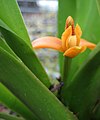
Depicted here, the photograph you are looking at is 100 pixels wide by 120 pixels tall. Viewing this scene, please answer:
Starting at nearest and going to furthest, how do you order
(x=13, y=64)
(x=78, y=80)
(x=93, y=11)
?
(x=13, y=64)
(x=78, y=80)
(x=93, y=11)

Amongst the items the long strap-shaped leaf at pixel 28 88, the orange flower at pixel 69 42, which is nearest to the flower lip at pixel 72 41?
the orange flower at pixel 69 42

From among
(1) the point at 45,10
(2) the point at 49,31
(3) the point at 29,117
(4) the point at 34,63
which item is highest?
(4) the point at 34,63

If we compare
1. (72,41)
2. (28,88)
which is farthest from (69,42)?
(28,88)

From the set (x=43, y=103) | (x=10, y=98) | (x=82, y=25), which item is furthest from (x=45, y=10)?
(x=43, y=103)

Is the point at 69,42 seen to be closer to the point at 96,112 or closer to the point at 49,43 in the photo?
the point at 49,43

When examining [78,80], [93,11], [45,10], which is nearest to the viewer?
[78,80]

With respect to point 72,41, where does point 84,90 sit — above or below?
below

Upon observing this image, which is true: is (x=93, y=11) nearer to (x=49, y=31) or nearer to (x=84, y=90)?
(x=84, y=90)
